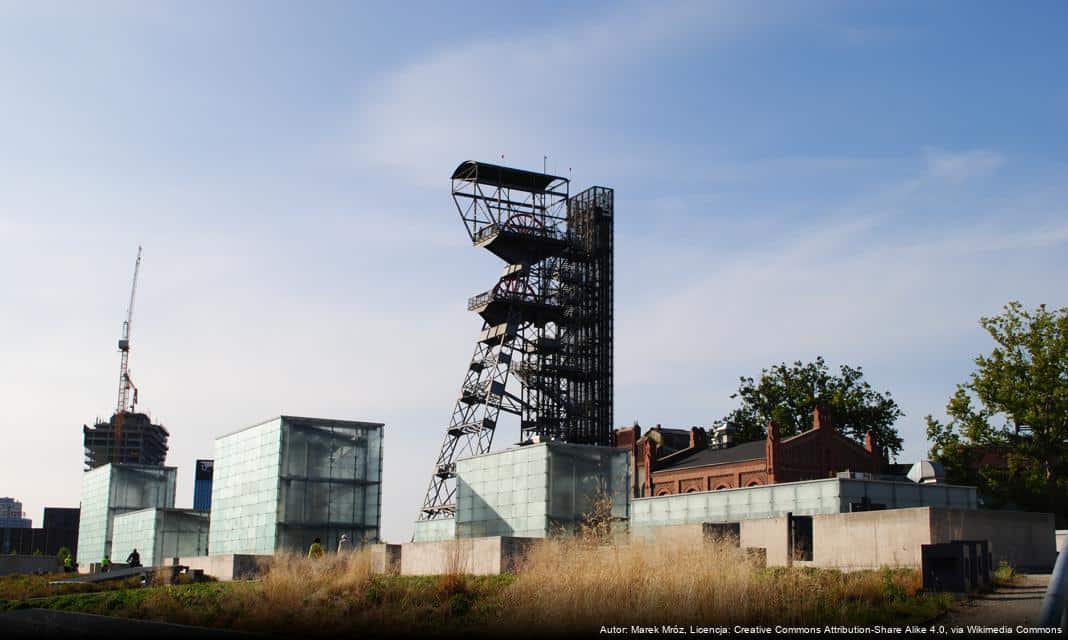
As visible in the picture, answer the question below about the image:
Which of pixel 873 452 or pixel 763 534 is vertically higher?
pixel 873 452

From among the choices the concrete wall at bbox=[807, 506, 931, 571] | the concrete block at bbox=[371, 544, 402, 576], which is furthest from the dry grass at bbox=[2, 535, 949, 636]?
the concrete wall at bbox=[807, 506, 931, 571]

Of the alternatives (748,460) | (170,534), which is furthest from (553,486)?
(748,460)

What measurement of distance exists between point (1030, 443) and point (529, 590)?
5018 cm

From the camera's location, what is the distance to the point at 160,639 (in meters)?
22.3

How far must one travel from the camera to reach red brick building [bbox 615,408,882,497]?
73625mm

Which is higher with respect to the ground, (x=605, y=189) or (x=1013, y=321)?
(x=605, y=189)

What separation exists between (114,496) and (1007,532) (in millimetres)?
57817

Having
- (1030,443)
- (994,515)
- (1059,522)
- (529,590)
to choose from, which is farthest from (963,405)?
(529,590)

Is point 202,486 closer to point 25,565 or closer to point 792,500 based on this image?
point 25,565

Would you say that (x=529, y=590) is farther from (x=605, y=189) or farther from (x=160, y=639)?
(x=605, y=189)

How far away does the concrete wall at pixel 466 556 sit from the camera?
26562 mm

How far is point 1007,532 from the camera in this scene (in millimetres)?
28375

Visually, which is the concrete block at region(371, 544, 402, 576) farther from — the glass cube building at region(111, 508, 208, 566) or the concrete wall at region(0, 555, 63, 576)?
the glass cube building at region(111, 508, 208, 566)

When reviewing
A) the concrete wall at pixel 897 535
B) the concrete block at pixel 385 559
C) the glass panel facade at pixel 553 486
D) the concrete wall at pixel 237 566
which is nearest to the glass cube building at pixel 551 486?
the glass panel facade at pixel 553 486
